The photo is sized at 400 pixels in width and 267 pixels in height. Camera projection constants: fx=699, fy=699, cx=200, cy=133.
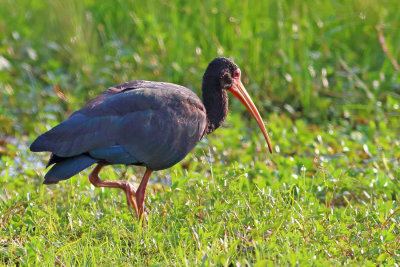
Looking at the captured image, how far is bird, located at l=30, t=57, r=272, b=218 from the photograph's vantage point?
4391 mm

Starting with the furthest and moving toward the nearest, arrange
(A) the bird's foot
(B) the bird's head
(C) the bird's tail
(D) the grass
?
(B) the bird's head → (A) the bird's foot → (C) the bird's tail → (D) the grass

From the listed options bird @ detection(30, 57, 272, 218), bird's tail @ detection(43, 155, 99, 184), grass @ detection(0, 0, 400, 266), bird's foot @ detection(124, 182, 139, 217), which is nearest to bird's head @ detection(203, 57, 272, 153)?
bird @ detection(30, 57, 272, 218)

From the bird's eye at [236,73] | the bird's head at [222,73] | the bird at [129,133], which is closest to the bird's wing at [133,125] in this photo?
the bird at [129,133]

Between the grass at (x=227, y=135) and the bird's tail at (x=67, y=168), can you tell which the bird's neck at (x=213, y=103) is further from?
the bird's tail at (x=67, y=168)

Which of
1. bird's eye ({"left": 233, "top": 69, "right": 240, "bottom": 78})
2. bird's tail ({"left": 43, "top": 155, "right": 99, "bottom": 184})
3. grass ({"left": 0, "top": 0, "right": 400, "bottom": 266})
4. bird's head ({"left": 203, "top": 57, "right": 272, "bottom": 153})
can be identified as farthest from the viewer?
bird's eye ({"left": 233, "top": 69, "right": 240, "bottom": 78})

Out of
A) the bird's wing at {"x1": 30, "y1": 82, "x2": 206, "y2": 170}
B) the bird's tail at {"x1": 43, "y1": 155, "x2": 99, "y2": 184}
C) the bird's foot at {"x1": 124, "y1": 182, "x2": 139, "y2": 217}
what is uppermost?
→ the bird's wing at {"x1": 30, "y1": 82, "x2": 206, "y2": 170}

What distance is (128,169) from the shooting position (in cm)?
579

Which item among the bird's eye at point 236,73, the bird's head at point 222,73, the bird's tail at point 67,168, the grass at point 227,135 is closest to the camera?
the grass at point 227,135

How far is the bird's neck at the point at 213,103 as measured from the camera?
200 inches

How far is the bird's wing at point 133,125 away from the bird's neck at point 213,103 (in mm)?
293

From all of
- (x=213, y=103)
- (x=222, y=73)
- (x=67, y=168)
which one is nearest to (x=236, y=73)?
(x=222, y=73)

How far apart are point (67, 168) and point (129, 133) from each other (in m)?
0.46

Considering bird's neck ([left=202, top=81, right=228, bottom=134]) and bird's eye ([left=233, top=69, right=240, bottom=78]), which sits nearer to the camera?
bird's neck ([left=202, top=81, right=228, bottom=134])

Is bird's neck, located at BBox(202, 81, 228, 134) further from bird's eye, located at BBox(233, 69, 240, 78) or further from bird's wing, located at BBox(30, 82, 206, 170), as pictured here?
bird's wing, located at BBox(30, 82, 206, 170)
